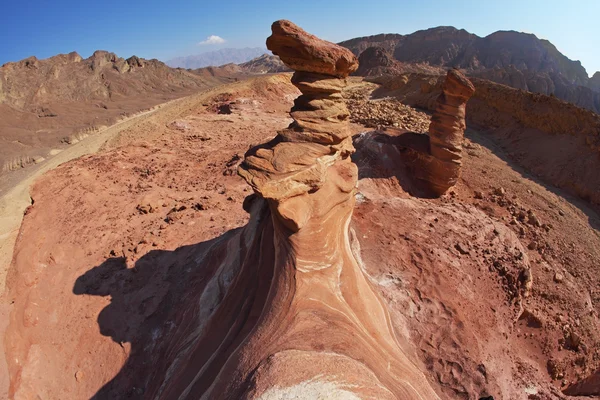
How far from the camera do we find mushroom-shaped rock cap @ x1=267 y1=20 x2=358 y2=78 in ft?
14.7

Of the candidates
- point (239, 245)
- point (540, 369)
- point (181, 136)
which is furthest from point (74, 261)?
point (540, 369)

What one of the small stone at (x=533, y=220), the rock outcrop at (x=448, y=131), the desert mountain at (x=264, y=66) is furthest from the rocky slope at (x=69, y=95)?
the desert mountain at (x=264, y=66)

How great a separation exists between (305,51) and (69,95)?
135ft

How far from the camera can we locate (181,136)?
15.2 meters

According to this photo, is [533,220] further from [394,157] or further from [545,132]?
[545,132]

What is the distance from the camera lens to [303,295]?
13.3ft

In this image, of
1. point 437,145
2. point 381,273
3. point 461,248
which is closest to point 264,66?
point 437,145

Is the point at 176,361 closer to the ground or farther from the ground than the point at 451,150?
closer to the ground

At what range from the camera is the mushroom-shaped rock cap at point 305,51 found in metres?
4.48

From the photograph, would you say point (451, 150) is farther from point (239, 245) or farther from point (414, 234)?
point (239, 245)

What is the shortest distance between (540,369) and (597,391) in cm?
112

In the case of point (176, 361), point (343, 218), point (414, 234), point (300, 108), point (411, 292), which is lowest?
point (176, 361)

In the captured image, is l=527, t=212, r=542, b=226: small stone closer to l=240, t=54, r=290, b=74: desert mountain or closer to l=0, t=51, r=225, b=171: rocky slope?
l=0, t=51, r=225, b=171: rocky slope

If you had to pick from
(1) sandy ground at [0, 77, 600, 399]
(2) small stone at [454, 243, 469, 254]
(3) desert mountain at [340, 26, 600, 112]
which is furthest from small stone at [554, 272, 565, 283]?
(3) desert mountain at [340, 26, 600, 112]
